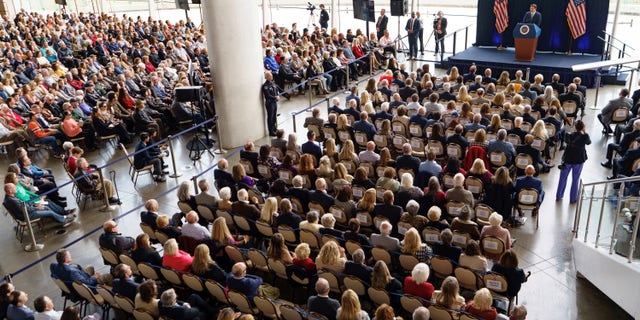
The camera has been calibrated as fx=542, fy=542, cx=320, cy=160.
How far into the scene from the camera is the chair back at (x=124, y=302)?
6.71 meters

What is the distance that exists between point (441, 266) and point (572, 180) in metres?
4.25

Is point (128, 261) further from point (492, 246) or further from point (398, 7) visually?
point (398, 7)

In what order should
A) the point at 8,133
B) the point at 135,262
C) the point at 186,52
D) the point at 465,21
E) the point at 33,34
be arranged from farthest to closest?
the point at 465,21 < the point at 33,34 < the point at 186,52 < the point at 8,133 < the point at 135,262

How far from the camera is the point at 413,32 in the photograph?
2111 centimetres

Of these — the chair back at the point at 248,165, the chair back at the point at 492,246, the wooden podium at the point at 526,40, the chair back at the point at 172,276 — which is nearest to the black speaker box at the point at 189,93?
the chair back at the point at 248,165

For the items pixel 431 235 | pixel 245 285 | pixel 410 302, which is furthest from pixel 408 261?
pixel 245 285

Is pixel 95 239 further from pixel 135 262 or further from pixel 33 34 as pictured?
pixel 33 34

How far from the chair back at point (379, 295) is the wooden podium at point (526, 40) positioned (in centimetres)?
1380

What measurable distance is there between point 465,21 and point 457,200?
25061mm

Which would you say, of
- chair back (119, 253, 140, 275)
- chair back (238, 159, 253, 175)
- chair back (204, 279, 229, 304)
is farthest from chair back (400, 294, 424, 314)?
chair back (238, 159, 253, 175)

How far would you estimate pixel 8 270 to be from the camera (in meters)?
9.08

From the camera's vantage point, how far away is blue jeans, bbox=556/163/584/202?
32.4ft

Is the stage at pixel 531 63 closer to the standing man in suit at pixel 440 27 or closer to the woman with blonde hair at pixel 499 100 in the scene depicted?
the standing man in suit at pixel 440 27

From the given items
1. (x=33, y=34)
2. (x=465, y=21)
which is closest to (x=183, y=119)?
(x=33, y=34)
